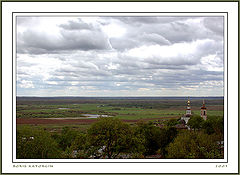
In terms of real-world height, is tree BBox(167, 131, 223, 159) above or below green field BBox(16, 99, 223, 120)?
below

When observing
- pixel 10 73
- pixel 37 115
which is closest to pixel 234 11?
pixel 10 73

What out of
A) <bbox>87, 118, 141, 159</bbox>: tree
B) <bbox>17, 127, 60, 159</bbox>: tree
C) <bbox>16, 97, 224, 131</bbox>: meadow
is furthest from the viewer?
<bbox>16, 97, 224, 131</bbox>: meadow

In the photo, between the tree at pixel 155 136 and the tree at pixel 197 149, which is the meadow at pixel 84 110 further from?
the tree at pixel 197 149

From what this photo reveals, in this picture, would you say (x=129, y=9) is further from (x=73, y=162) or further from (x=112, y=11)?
(x=73, y=162)

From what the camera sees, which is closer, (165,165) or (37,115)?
(165,165)

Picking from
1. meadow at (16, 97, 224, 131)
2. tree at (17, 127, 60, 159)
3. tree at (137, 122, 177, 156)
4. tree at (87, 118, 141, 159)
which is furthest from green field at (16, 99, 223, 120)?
tree at (87, 118, 141, 159)

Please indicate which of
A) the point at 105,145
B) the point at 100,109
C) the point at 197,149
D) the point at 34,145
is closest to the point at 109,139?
the point at 105,145

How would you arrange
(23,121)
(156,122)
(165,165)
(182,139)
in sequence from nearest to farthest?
(165,165) < (23,121) < (182,139) < (156,122)

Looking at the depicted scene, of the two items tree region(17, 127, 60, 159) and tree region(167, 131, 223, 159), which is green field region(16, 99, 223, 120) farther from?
tree region(167, 131, 223, 159)
